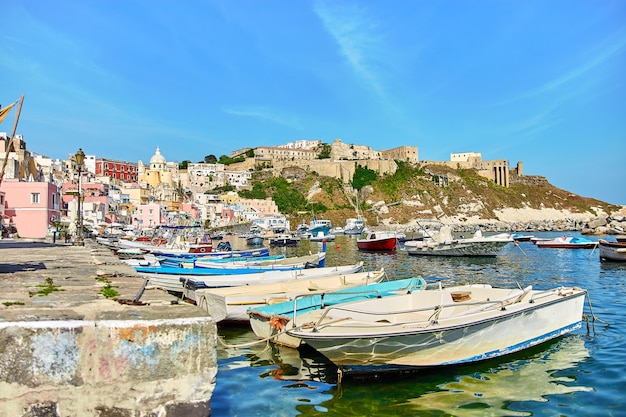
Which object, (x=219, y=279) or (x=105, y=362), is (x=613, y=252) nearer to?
(x=219, y=279)

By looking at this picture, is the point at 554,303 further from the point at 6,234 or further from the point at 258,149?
the point at 258,149

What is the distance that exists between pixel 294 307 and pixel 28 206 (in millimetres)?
38250

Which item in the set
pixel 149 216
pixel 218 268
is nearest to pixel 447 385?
pixel 218 268

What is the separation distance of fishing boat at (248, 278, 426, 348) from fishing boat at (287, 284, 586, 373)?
56 cm

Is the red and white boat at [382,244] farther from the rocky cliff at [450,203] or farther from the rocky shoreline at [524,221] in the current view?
the rocky cliff at [450,203]

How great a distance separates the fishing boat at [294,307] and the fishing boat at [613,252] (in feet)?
75.5

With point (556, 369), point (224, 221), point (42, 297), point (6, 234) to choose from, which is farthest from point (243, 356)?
point (224, 221)

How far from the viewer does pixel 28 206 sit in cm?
3953

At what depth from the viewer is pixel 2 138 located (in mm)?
58156

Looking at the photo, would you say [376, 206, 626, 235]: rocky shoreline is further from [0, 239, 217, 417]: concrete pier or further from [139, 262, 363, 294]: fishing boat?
[0, 239, 217, 417]: concrete pier

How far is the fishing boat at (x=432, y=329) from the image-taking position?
8.12 meters

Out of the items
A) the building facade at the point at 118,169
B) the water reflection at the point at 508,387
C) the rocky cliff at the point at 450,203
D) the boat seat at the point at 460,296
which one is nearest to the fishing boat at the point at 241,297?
the boat seat at the point at 460,296

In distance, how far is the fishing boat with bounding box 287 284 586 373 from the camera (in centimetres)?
812

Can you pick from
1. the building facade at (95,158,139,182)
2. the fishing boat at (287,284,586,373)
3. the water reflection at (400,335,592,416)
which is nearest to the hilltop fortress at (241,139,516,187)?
the building facade at (95,158,139,182)
